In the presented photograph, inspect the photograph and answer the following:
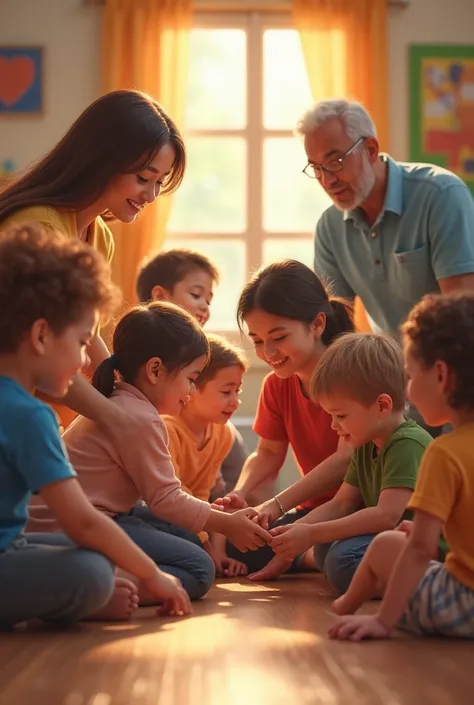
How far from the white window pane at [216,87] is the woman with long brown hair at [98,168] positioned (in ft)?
10.4

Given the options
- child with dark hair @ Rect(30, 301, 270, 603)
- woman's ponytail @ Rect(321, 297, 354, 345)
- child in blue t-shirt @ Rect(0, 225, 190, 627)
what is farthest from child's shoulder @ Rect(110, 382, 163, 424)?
woman's ponytail @ Rect(321, 297, 354, 345)

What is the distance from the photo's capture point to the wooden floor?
4.14ft

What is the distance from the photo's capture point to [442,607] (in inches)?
66.3

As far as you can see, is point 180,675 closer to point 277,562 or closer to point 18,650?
point 18,650

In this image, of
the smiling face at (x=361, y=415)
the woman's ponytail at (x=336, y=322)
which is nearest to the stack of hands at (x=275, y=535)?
the smiling face at (x=361, y=415)

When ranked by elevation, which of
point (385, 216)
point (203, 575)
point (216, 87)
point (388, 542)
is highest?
point (216, 87)

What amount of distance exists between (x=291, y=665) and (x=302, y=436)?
1390 mm

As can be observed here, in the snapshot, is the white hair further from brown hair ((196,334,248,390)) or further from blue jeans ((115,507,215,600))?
blue jeans ((115,507,215,600))

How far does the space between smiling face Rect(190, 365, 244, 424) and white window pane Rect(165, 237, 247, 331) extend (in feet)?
9.05

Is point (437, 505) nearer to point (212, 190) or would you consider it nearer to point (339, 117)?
point (339, 117)

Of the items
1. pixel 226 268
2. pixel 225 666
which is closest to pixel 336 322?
pixel 225 666

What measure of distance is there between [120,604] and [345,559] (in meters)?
0.59

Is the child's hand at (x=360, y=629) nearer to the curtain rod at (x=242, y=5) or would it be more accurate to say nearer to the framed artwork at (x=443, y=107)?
the framed artwork at (x=443, y=107)

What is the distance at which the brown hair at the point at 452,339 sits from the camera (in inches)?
65.1
